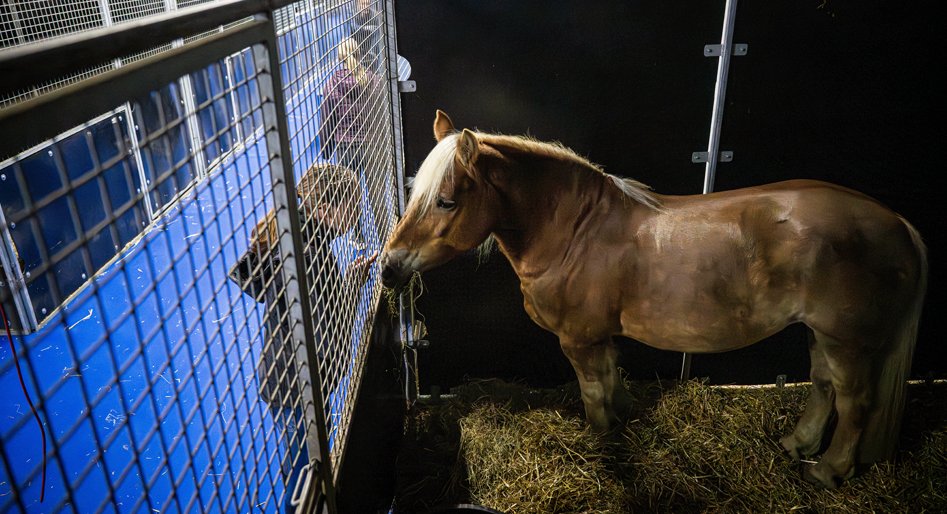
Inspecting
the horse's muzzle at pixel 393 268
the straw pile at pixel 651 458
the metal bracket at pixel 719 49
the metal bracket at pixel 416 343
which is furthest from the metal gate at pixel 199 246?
the metal bracket at pixel 719 49

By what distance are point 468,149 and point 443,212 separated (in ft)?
0.71

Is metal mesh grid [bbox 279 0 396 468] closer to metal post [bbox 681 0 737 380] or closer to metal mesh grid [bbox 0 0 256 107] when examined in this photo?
metal post [bbox 681 0 737 380]

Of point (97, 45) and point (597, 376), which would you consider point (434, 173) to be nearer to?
point (597, 376)

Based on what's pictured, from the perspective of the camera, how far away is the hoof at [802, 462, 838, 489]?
7.25ft

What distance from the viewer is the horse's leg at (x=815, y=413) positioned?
226cm

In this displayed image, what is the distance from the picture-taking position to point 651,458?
2.36 meters

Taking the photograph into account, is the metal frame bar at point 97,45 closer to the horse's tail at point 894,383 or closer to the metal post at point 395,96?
the metal post at point 395,96

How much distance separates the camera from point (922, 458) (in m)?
2.33

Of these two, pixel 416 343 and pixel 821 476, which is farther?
pixel 416 343

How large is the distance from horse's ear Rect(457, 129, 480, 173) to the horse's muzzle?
346 mm

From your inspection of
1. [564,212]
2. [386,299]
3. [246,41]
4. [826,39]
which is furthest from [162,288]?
[826,39]

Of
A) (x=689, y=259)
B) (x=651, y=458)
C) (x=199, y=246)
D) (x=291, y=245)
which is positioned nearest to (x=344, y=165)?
(x=291, y=245)

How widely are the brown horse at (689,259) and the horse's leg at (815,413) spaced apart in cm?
5

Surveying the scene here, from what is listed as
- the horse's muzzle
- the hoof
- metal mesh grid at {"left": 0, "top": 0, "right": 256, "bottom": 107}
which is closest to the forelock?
the horse's muzzle
